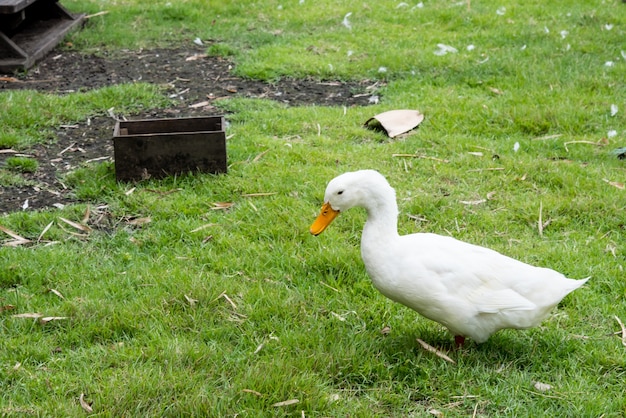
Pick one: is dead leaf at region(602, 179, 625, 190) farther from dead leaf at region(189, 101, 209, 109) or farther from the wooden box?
dead leaf at region(189, 101, 209, 109)

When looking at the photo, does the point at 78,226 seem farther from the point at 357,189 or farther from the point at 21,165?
the point at 357,189

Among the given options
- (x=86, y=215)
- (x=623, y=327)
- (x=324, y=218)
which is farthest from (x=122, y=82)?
(x=623, y=327)

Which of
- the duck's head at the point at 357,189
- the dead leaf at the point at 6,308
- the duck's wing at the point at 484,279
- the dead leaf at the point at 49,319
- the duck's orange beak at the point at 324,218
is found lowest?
the dead leaf at the point at 49,319

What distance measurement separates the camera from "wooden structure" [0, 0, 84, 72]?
8062mm

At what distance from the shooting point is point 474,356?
359 cm

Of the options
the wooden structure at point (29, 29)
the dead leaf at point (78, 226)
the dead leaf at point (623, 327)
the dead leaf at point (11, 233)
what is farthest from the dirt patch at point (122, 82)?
the dead leaf at point (623, 327)

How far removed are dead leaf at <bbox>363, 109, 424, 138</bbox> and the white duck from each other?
284cm

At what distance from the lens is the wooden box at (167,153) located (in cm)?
538

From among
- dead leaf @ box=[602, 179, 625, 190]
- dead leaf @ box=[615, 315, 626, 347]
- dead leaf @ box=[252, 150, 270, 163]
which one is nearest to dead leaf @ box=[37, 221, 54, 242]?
dead leaf @ box=[252, 150, 270, 163]

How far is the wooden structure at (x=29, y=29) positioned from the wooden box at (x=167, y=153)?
10.4 feet

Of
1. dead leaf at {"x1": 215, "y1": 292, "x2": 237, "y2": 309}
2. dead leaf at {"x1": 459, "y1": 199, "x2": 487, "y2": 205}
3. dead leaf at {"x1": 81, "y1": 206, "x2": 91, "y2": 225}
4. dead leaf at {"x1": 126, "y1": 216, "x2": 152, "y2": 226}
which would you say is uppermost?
dead leaf at {"x1": 215, "y1": 292, "x2": 237, "y2": 309}

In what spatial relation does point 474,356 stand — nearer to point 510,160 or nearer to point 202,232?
point 202,232

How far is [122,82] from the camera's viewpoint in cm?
790

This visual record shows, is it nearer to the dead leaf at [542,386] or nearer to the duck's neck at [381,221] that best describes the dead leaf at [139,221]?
Result: the duck's neck at [381,221]
